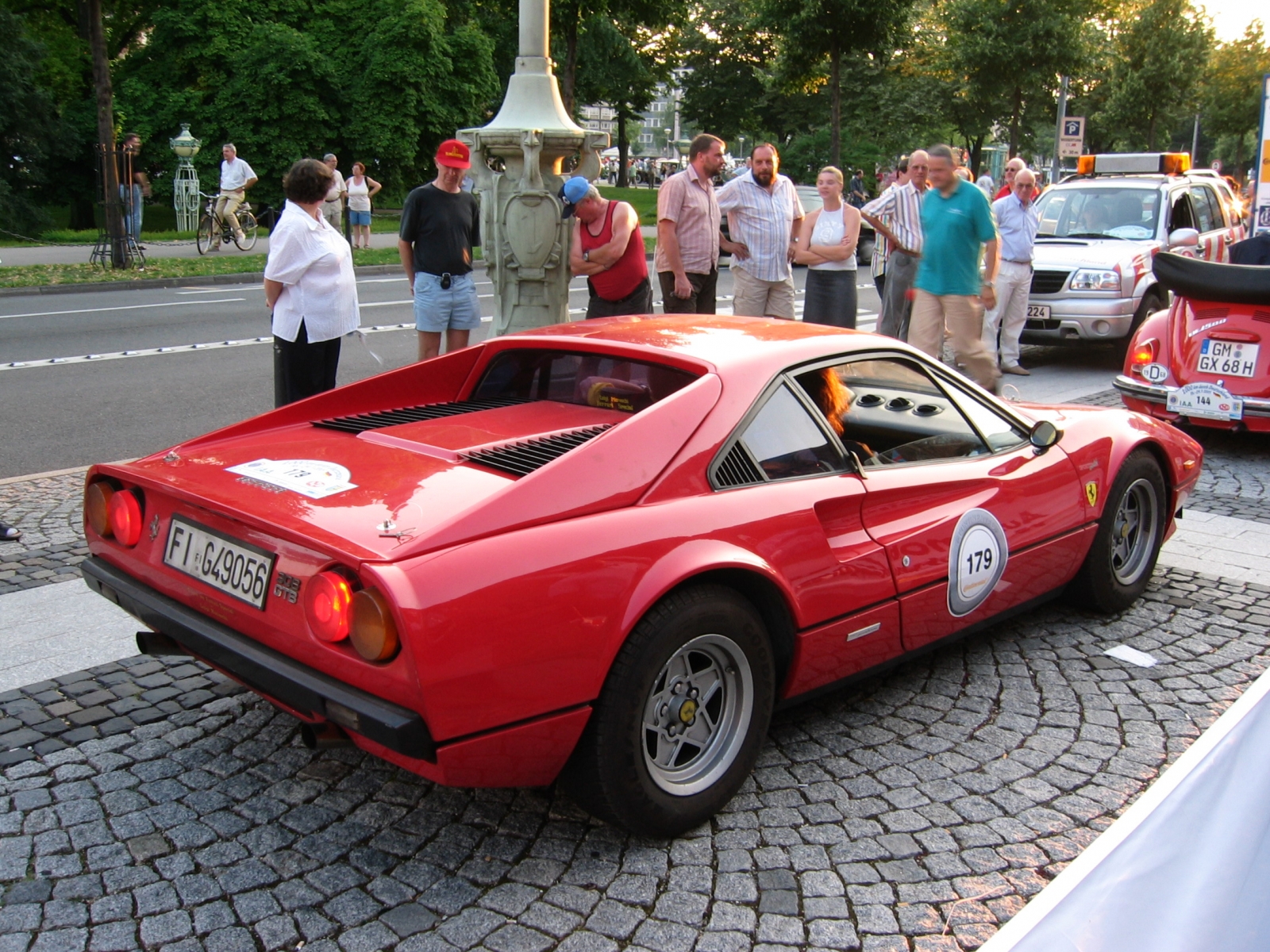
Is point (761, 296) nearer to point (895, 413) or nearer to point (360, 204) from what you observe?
point (895, 413)

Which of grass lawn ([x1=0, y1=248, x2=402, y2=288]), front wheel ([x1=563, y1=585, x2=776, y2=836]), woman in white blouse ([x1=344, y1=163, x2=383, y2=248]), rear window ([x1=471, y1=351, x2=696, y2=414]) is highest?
woman in white blouse ([x1=344, y1=163, x2=383, y2=248])

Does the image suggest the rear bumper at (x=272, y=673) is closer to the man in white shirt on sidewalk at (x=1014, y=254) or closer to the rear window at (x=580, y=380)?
the rear window at (x=580, y=380)

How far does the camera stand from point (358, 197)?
2261cm

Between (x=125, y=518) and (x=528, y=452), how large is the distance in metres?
1.18

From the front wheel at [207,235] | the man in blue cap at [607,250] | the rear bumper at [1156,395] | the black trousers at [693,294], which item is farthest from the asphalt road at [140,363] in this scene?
the front wheel at [207,235]

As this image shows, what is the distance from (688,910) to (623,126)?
5578 centimetres

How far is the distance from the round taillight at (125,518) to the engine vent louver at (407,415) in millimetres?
688

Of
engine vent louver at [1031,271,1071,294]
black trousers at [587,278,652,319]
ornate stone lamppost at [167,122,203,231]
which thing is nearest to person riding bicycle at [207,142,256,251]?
ornate stone lamppost at [167,122,203,231]

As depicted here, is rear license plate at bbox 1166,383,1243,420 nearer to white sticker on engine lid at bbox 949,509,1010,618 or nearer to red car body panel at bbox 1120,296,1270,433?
red car body panel at bbox 1120,296,1270,433

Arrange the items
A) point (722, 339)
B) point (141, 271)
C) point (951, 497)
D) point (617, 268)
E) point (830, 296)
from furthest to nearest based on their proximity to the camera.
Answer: point (141, 271) → point (830, 296) → point (617, 268) → point (951, 497) → point (722, 339)

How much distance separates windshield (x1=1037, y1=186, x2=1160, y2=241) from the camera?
460 inches

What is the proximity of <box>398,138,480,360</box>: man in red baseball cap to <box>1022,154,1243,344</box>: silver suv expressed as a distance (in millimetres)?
5846

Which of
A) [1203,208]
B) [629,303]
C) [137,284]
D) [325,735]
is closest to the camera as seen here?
[325,735]

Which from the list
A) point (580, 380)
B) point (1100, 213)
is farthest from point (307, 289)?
point (1100, 213)
